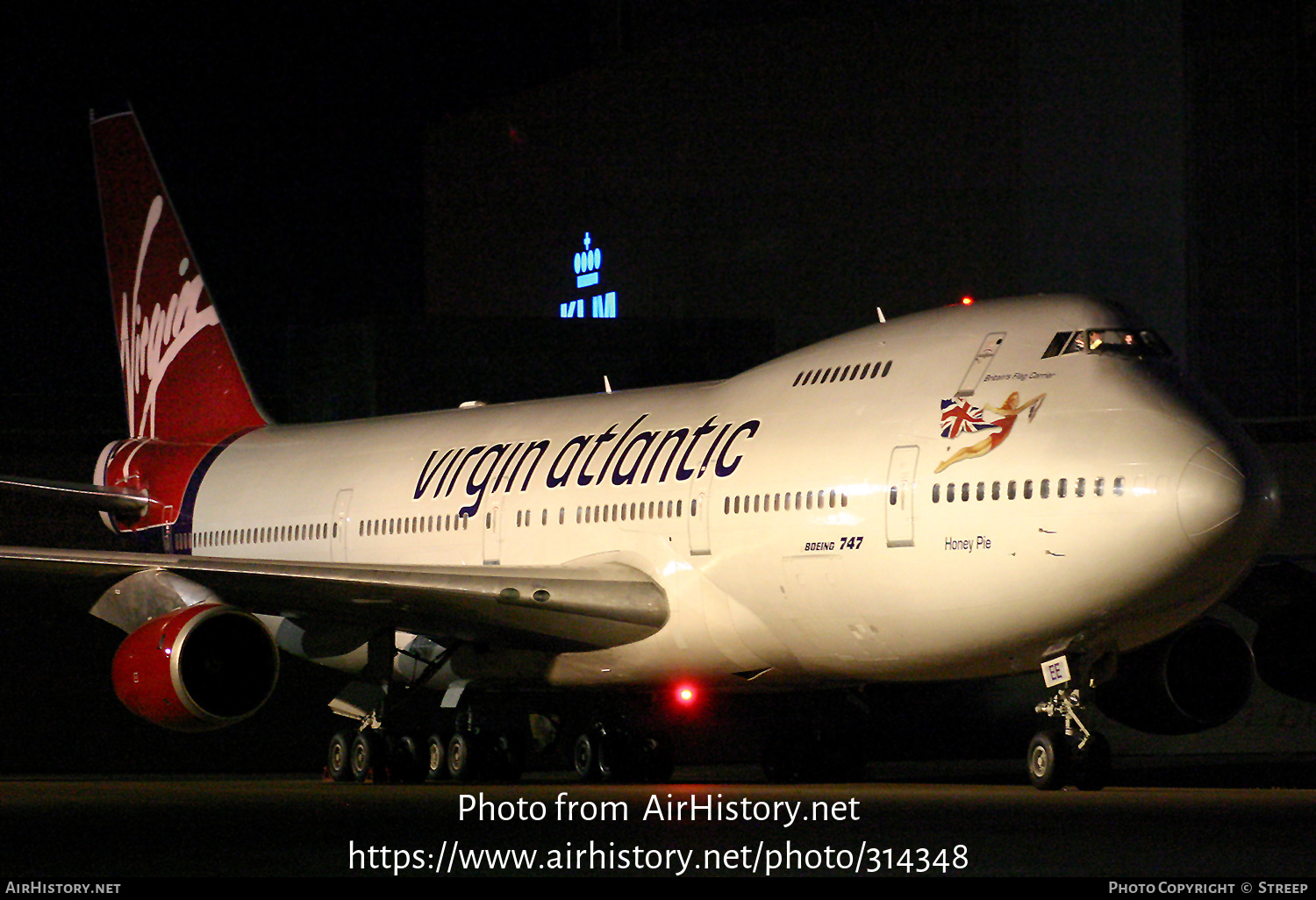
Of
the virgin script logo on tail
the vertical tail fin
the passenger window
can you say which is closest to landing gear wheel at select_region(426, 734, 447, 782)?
the vertical tail fin

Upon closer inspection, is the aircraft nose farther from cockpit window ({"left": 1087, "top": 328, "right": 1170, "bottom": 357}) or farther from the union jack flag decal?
the union jack flag decal

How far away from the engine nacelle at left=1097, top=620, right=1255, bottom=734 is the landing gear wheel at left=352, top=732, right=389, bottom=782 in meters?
7.29

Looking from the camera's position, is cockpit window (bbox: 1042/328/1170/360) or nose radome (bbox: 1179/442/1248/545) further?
cockpit window (bbox: 1042/328/1170/360)

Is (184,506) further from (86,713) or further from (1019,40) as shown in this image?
(1019,40)

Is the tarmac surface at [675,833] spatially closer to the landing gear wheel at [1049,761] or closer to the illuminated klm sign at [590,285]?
the landing gear wheel at [1049,761]

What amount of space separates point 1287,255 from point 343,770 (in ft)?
65.0

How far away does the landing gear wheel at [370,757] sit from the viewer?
60.0 ft

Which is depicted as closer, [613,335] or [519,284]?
[613,335]

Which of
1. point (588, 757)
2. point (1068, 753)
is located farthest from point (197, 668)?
point (1068, 753)

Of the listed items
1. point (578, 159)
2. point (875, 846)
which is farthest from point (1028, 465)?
point (578, 159)

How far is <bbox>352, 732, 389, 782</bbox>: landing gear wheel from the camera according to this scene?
1830cm

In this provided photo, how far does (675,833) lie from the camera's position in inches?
430

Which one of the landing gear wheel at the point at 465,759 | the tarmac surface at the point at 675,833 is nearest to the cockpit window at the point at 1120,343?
the tarmac surface at the point at 675,833

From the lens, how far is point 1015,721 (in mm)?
23875
